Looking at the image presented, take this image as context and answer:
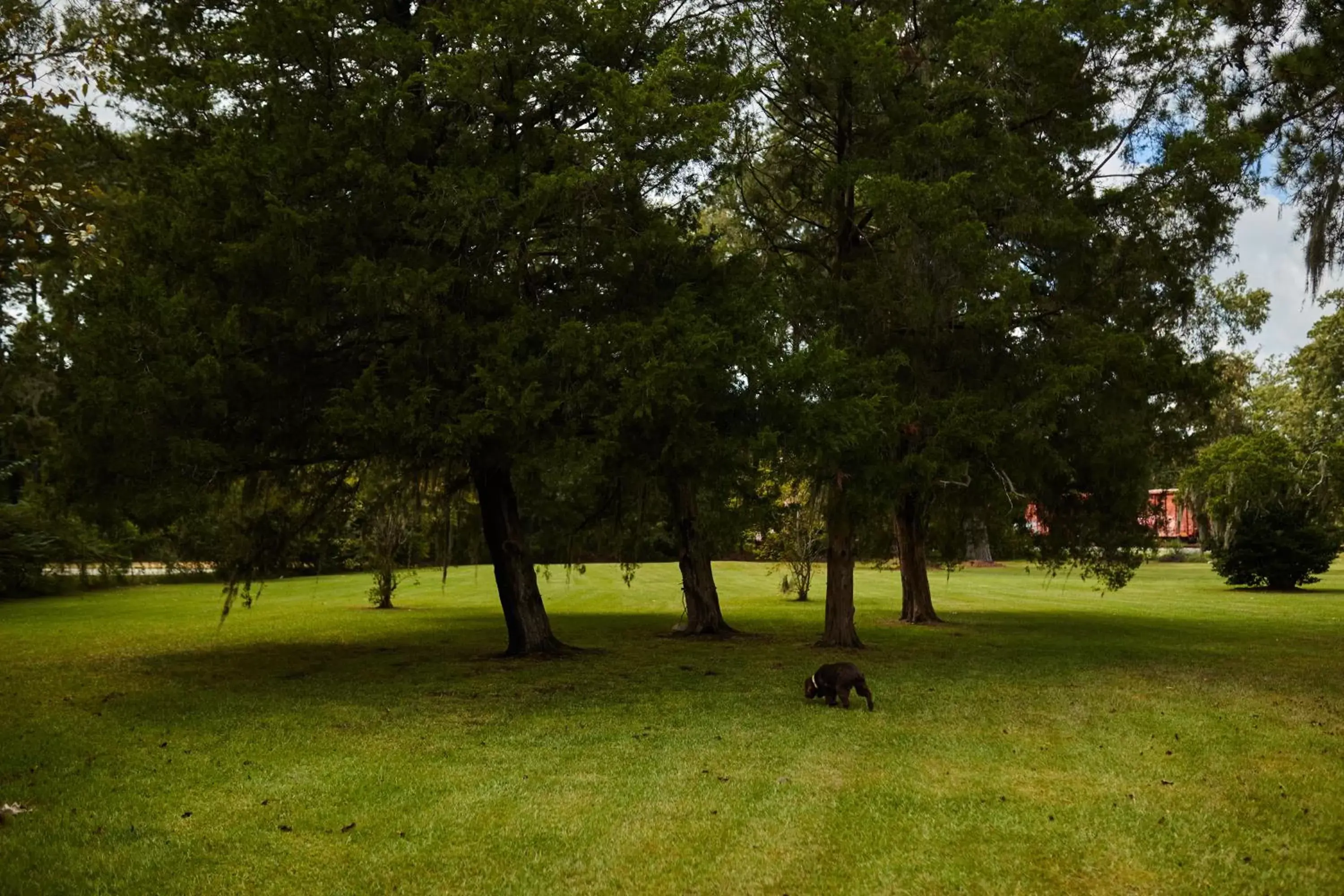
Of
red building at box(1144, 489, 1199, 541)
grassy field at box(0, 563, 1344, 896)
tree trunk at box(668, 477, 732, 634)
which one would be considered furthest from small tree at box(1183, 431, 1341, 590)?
tree trunk at box(668, 477, 732, 634)

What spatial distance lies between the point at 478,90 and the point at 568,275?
2.49 m

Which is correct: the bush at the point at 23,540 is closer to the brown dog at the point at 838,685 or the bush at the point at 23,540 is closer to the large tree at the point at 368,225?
the large tree at the point at 368,225

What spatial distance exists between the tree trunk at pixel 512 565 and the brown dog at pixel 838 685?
5620 millimetres

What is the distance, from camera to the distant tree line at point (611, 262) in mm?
11211

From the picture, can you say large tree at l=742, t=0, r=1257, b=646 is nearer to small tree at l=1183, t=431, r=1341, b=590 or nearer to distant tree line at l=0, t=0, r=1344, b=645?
distant tree line at l=0, t=0, r=1344, b=645

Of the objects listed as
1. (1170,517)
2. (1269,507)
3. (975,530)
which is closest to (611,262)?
(975,530)

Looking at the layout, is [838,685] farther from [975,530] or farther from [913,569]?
[913,569]

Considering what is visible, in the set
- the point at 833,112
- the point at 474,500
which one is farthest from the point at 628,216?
the point at 474,500

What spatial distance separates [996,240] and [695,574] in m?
8.33

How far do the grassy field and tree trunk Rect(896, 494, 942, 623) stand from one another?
4.45 meters

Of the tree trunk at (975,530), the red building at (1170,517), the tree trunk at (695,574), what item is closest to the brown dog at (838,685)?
the tree trunk at (695,574)

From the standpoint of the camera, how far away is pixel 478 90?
12016 mm

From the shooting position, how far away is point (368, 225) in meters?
12.2

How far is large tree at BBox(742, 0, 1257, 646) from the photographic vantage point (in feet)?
45.4
